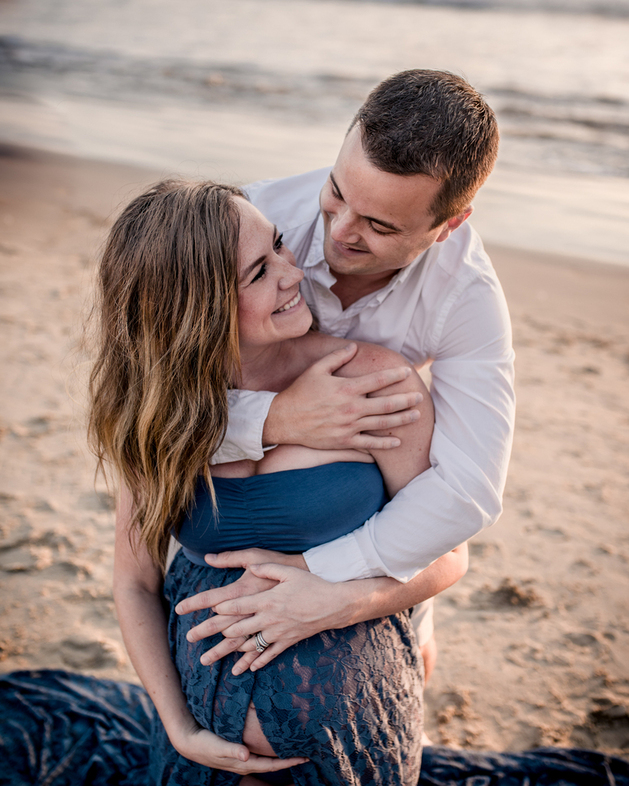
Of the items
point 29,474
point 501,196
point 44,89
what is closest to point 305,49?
point 44,89

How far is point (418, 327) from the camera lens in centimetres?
227

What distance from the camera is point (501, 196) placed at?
816cm

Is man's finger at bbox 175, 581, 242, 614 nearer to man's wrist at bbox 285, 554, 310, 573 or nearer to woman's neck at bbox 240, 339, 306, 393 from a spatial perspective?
man's wrist at bbox 285, 554, 310, 573

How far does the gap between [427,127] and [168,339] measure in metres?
1.03

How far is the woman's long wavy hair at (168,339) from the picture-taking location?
190cm

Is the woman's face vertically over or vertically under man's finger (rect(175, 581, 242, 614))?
over

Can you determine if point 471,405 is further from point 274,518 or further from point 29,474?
point 29,474

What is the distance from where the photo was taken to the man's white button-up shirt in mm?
1926

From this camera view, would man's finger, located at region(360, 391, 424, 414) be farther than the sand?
No

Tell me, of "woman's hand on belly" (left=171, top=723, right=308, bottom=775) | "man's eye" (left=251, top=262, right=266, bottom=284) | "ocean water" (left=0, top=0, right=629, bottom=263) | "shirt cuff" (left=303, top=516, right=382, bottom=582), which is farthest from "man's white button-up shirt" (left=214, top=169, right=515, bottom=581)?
"ocean water" (left=0, top=0, right=629, bottom=263)

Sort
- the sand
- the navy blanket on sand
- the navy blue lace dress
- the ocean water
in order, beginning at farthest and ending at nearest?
the ocean water < the sand < the navy blanket on sand < the navy blue lace dress

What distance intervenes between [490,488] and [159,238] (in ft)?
4.11

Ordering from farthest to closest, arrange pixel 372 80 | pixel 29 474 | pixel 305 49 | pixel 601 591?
pixel 305 49
pixel 372 80
pixel 29 474
pixel 601 591

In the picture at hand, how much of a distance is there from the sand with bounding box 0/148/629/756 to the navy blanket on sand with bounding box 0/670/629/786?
0.15 meters
